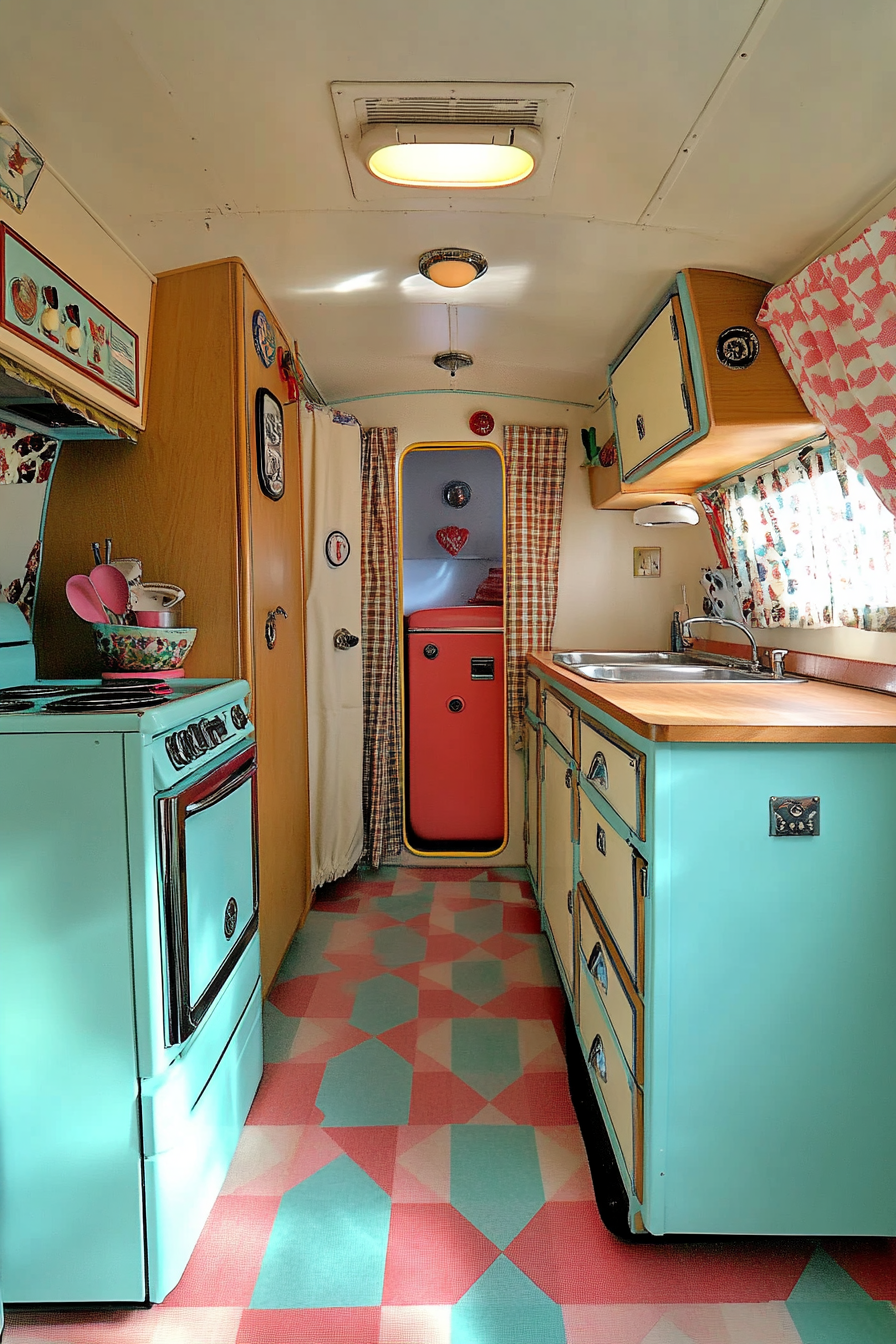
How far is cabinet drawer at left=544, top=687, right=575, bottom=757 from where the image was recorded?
222 centimetres

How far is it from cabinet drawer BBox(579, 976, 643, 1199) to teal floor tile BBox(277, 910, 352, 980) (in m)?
1.04

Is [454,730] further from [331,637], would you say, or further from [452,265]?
[452,265]

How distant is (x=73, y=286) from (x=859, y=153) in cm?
165

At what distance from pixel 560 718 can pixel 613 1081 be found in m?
1.06

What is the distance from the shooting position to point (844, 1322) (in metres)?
1.33

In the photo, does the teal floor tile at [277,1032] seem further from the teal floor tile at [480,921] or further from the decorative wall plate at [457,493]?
the decorative wall plate at [457,493]

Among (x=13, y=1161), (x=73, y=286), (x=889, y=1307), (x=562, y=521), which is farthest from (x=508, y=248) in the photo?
(x=889, y=1307)

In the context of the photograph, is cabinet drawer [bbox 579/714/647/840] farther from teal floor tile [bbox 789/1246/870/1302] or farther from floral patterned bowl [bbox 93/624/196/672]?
floral patterned bowl [bbox 93/624/196/672]

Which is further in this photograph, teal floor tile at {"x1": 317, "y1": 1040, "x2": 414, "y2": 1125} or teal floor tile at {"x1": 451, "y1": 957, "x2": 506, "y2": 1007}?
teal floor tile at {"x1": 451, "y1": 957, "x2": 506, "y2": 1007}

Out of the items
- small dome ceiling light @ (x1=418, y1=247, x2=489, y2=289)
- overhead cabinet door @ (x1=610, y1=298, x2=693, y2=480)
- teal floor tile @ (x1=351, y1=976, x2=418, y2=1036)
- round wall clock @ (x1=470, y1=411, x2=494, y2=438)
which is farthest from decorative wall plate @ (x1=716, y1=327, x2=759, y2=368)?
teal floor tile @ (x1=351, y1=976, x2=418, y2=1036)

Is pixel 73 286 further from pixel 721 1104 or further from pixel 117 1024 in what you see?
pixel 721 1104

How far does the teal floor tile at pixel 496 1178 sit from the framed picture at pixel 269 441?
1847 millimetres

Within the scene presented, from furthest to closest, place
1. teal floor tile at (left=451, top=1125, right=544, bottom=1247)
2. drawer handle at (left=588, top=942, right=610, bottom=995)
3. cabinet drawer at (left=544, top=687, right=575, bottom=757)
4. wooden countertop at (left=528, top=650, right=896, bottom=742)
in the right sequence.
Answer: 1. cabinet drawer at (left=544, top=687, right=575, bottom=757)
2. drawer handle at (left=588, top=942, right=610, bottom=995)
3. teal floor tile at (left=451, top=1125, right=544, bottom=1247)
4. wooden countertop at (left=528, top=650, right=896, bottom=742)

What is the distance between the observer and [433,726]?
12.6 ft
